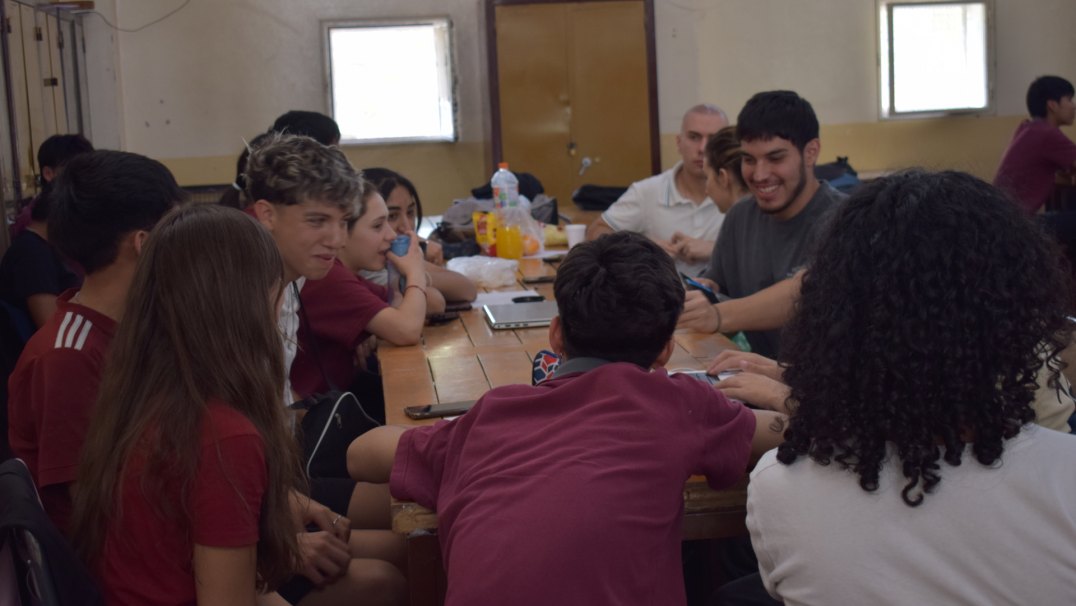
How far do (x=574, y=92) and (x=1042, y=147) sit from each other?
3238mm

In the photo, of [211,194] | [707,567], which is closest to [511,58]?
[211,194]

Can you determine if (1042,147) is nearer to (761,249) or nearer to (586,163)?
(586,163)

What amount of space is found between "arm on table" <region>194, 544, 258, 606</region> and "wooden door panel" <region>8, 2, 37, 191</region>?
456cm

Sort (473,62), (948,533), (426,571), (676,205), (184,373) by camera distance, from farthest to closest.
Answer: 1. (473,62)
2. (676,205)
3. (426,571)
4. (184,373)
5. (948,533)

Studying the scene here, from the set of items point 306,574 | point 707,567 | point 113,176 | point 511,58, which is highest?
point 511,58

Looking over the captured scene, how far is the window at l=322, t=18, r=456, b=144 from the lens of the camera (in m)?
6.89

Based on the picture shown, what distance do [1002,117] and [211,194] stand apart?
260 inches

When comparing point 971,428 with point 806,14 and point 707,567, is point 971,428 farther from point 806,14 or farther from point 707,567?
point 806,14

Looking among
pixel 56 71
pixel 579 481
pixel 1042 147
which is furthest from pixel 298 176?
pixel 1042 147

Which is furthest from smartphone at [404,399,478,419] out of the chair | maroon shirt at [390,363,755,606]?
the chair

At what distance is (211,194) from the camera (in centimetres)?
665

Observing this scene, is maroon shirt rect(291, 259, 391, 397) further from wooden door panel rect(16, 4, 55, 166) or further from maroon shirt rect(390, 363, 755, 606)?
wooden door panel rect(16, 4, 55, 166)

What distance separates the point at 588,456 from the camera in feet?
3.30

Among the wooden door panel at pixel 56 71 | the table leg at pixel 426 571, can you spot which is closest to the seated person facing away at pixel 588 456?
the table leg at pixel 426 571
